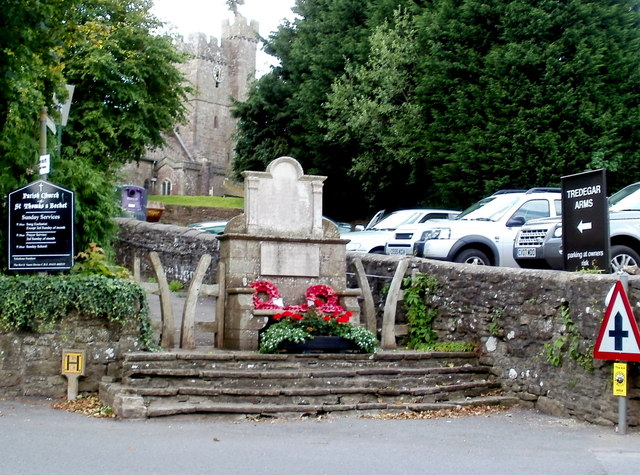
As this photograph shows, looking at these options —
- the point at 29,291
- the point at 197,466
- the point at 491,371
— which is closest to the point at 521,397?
the point at 491,371

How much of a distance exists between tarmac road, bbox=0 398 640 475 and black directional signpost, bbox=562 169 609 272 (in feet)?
7.03

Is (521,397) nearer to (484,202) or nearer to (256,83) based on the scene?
(484,202)

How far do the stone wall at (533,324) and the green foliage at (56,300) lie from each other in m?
4.60

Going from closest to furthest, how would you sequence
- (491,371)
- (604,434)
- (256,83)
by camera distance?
(604,434) → (491,371) → (256,83)

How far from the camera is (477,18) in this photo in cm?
3058

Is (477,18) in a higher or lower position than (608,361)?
higher

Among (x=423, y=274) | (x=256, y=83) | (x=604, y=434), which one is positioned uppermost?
(x=256, y=83)

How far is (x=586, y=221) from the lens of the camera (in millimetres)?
12258

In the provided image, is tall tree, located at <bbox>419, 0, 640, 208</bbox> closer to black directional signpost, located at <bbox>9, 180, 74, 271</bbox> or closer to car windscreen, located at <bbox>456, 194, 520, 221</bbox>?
car windscreen, located at <bbox>456, 194, 520, 221</bbox>

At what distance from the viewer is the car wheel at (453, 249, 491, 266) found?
58.9 ft

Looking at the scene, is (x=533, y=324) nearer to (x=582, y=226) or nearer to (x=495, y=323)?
(x=495, y=323)

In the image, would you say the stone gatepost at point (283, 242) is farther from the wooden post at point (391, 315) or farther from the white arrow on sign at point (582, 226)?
the white arrow on sign at point (582, 226)

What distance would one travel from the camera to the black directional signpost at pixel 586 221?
39.3 feet

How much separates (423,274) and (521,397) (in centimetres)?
280
